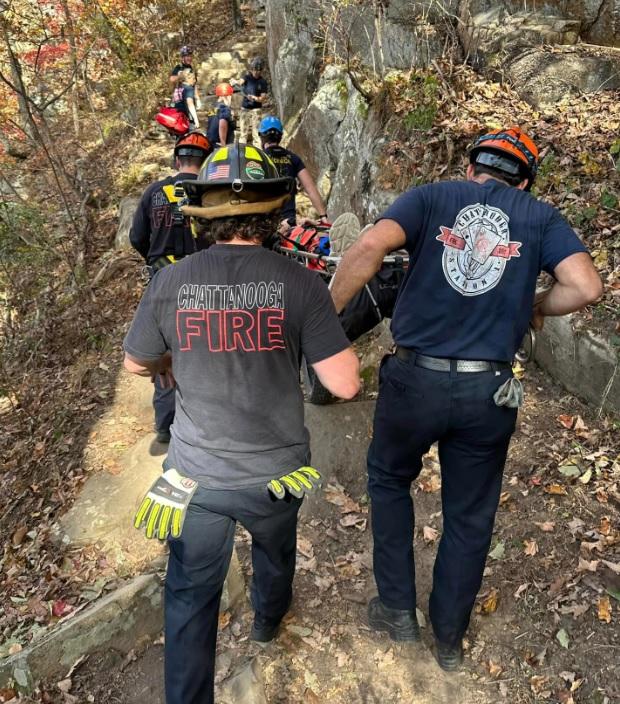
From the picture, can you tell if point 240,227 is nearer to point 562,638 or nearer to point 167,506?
point 167,506

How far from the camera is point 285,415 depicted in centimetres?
256

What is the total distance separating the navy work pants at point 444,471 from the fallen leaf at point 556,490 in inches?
62.1

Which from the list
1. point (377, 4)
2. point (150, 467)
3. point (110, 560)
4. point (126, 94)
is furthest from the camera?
point (126, 94)

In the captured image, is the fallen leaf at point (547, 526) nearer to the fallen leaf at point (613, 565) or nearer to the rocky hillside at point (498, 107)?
the fallen leaf at point (613, 565)

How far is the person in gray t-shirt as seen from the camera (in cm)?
237

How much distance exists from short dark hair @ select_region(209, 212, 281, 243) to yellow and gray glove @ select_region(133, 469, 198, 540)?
1.18 m

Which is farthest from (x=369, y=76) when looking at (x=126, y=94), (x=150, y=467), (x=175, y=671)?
(x=126, y=94)

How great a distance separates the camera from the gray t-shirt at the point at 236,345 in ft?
7.76

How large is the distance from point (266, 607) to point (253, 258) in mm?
2217

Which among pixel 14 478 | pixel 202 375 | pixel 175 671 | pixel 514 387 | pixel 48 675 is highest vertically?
pixel 202 375

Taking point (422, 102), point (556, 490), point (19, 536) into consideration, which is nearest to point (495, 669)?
point (556, 490)

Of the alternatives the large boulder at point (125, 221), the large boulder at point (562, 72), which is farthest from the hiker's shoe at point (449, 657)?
the large boulder at point (125, 221)

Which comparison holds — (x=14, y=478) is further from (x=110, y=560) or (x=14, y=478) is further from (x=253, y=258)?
(x=253, y=258)

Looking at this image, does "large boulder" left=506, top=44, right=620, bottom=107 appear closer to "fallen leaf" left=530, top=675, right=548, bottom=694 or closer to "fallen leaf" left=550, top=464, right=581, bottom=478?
"fallen leaf" left=550, top=464, right=581, bottom=478
